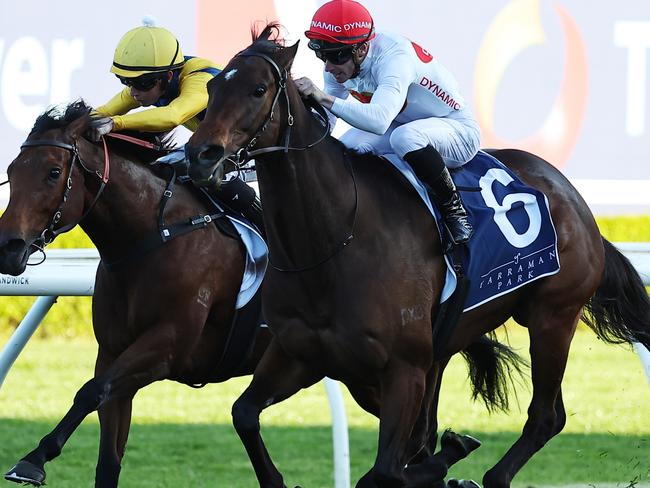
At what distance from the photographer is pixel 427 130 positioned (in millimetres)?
4492

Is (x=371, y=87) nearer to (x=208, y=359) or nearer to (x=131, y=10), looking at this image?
(x=208, y=359)

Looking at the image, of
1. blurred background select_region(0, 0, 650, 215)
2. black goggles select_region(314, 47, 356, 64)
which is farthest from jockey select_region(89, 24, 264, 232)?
blurred background select_region(0, 0, 650, 215)

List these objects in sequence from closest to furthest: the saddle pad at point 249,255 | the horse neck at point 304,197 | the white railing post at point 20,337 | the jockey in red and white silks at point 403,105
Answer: the horse neck at point 304,197
the jockey in red and white silks at point 403,105
the saddle pad at point 249,255
the white railing post at point 20,337

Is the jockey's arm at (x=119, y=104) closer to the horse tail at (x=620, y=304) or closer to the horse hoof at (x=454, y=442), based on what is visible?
the horse hoof at (x=454, y=442)

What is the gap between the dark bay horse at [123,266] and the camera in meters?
4.42

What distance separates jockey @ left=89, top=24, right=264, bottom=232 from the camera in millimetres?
4730

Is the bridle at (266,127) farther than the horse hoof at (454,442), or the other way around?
the horse hoof at (454,442)

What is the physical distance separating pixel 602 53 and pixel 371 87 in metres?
7.81

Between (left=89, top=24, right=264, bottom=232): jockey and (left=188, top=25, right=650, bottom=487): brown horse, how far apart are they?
0.76 meters

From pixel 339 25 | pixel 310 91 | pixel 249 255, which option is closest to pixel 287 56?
pixel 310 91

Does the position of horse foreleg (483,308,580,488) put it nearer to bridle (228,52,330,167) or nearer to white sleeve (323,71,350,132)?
white sleeve (323,71,350,132)

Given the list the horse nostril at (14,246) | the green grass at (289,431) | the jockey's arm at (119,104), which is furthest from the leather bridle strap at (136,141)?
the green grass at (289,431)

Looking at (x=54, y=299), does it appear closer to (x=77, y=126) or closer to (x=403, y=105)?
(x=77, y=126)

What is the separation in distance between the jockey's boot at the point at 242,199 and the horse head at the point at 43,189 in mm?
677
